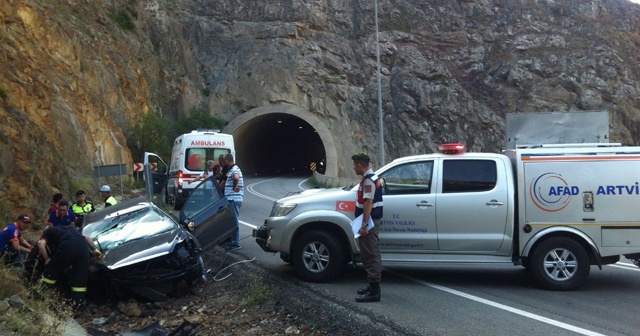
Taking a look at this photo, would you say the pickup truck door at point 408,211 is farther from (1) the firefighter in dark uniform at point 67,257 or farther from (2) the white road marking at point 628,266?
(1) the firefighter in dark uniform at point 67,257

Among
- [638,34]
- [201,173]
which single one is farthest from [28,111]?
[638,34]

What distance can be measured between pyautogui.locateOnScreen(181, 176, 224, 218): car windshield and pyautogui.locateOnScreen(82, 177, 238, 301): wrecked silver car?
0.05 meters

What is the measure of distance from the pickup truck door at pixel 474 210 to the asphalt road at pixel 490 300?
27.3 inches

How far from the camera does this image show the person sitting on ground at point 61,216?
968cm

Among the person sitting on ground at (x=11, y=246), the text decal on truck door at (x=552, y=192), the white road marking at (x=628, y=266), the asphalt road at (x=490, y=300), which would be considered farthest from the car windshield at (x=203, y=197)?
the white road marking at (x=628, y=266)

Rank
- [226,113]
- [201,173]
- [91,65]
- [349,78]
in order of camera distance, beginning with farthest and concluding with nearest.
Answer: [349,78] < [226,113] < [91,65] < [201,173]

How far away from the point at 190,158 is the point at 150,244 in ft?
38.5

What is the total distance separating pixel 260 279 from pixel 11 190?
6.15m

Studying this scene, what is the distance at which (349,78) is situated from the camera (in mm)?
43562

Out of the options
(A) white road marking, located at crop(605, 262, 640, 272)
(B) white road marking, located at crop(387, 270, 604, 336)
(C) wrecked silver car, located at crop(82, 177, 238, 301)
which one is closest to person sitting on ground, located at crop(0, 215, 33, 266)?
(C) wrecked silver car, located at crop(82, 177, 238, 301)

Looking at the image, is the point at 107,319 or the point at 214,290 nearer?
the point at 107,319

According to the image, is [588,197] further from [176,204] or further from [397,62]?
[397,62]

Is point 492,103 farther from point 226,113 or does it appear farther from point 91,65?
point 91,65

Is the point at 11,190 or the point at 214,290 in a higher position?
the point at 11,190
